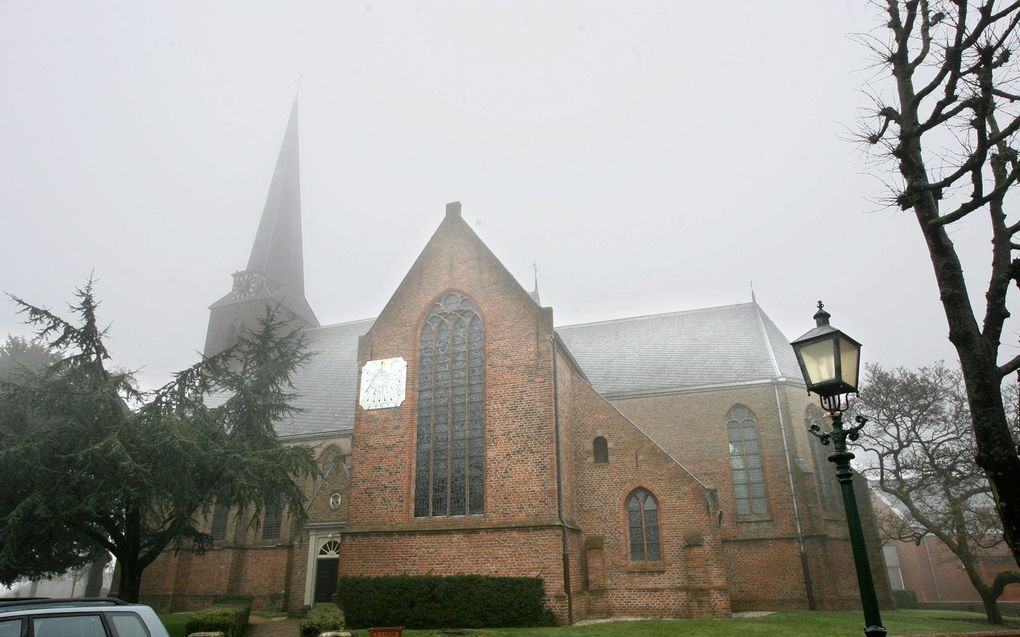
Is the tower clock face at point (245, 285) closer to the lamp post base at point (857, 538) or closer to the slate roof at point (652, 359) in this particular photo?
the slate roof at point (652, 359)

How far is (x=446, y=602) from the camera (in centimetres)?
1694

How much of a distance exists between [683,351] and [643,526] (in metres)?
10.9

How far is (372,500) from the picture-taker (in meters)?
19.2

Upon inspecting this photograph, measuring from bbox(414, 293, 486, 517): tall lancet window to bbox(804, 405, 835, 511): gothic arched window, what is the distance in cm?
1244

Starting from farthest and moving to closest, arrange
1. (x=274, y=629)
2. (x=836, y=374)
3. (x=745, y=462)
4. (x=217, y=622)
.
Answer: (x=745, y=462), (x=274, y=629), (x=217, y=622), (x=836, y=374)

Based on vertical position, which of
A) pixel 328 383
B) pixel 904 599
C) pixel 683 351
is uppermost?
pixel 683 351

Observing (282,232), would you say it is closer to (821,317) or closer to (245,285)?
(245,285)

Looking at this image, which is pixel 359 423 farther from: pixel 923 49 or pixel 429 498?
pixel 923 49

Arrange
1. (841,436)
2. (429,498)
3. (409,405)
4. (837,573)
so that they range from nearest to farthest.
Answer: (841,436), (429,498), (409,405), (837,573)

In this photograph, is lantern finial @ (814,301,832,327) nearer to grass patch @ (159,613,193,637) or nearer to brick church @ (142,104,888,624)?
brick church @ (142,104,888,624)

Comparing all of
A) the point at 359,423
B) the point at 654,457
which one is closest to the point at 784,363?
the point at 654,457

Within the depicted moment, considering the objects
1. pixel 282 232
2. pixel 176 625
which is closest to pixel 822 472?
pixel 176 625

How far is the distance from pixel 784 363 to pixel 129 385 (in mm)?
22751

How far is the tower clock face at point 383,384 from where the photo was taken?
20312 millimetres
